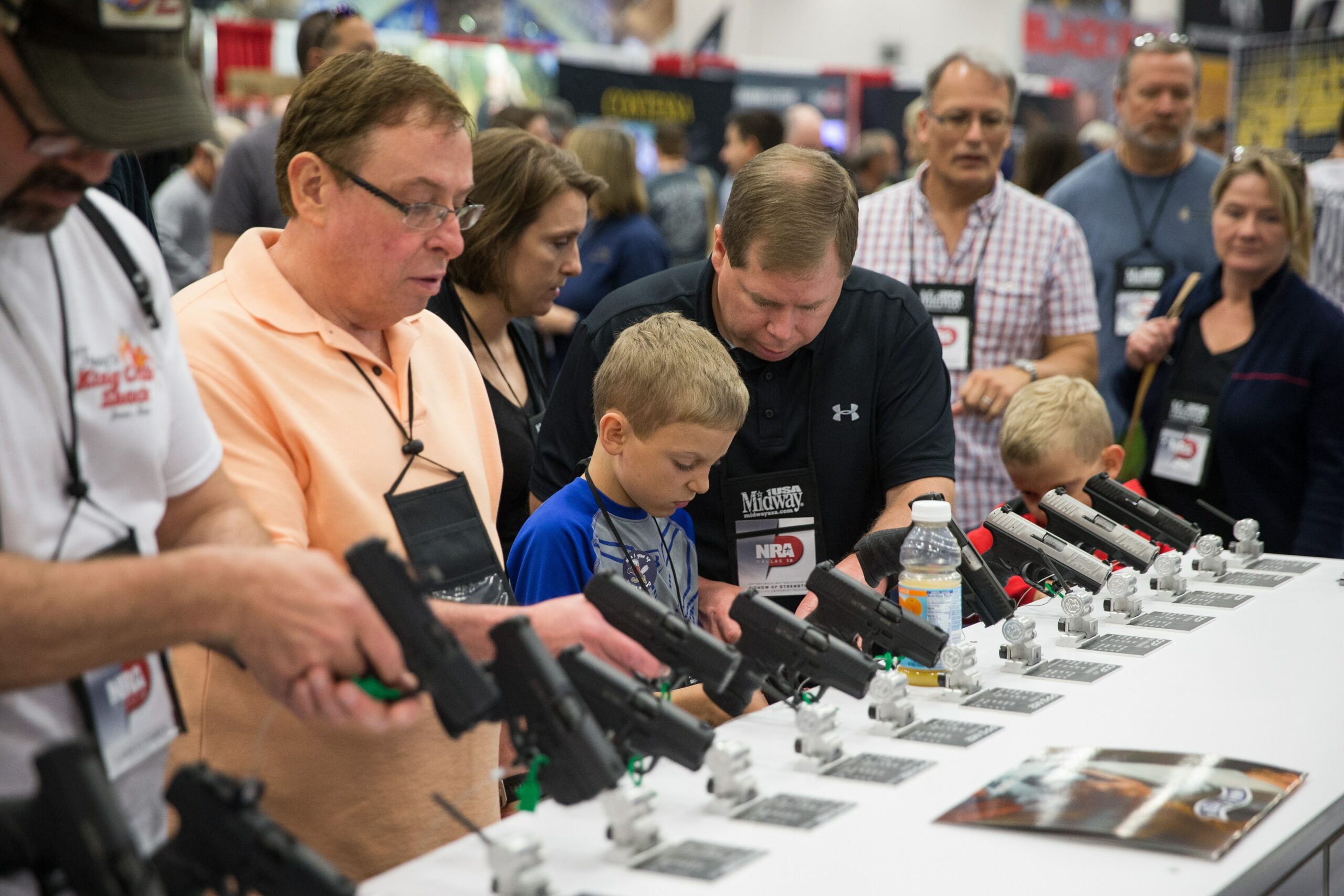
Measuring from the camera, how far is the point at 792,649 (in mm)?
1844

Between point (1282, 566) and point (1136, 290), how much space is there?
5.65 ft

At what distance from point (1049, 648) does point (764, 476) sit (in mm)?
632

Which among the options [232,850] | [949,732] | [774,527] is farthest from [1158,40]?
[232,850]

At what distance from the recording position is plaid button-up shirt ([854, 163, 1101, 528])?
3848 mm

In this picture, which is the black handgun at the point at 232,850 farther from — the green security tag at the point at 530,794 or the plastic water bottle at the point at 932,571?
the plastic water bottle at the point at 932,571

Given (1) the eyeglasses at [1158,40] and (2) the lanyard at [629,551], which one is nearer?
(2) the lanyard at [629,551]

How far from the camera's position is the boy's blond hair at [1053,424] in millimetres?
3168

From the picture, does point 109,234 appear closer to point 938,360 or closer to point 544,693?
point 544,693

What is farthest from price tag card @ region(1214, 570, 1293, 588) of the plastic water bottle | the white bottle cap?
the white bottle cap

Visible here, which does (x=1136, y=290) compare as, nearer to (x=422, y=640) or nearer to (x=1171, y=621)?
(x=1171, y=621)

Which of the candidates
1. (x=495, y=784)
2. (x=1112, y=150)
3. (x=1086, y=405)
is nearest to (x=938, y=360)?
(x=1086, y=405)

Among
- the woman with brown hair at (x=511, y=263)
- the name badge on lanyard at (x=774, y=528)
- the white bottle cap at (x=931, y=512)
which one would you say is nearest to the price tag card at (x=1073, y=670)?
the white bottle cap at (x=931, y=512)

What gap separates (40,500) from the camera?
132 cm

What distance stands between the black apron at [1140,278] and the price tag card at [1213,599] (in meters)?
1.88
